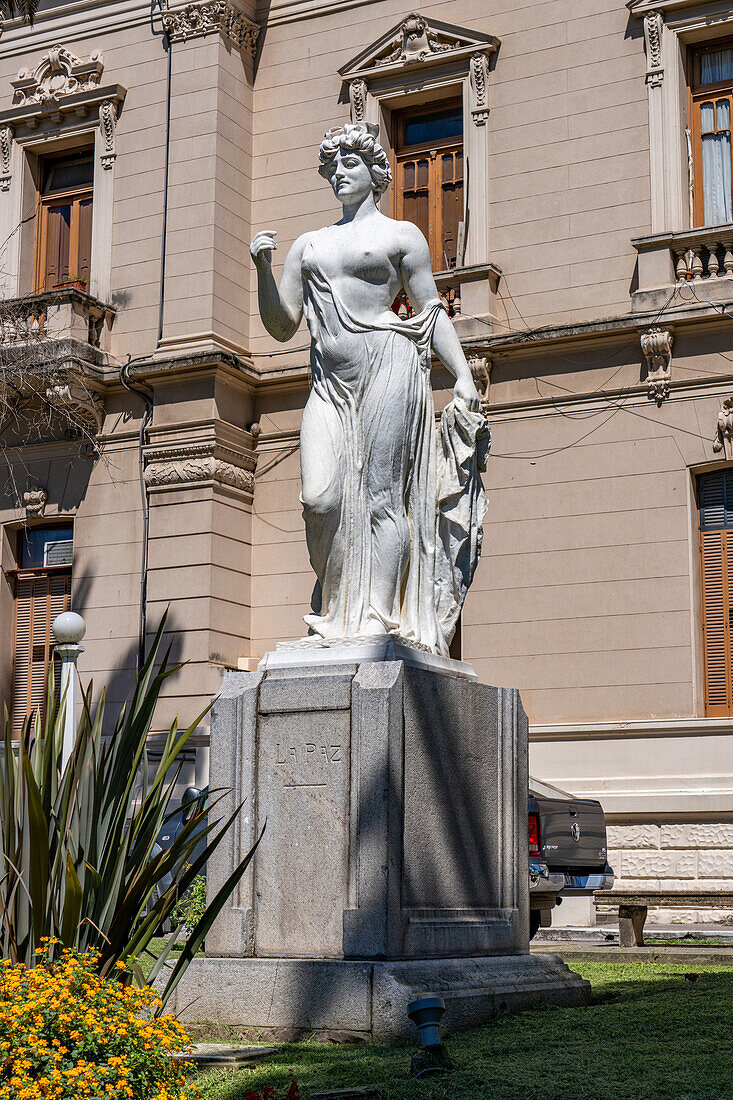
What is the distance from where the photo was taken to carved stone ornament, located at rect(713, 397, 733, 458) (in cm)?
1733

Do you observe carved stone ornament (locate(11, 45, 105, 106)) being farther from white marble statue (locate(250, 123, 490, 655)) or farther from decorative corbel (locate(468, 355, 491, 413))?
white marble statue (locate(250, 123, 490, 655))

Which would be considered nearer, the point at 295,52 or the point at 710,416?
the point at 710,416

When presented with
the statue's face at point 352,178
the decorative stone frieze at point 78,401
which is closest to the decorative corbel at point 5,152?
the decorative stone frieze at point 78,401

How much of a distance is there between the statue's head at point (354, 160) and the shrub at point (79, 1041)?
4.65 m

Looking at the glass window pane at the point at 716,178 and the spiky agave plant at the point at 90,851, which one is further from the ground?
→ the glass window pane at the point at 716,178

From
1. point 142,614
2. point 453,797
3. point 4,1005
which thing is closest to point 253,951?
point 453,797

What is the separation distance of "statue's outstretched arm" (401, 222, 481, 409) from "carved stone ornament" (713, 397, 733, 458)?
391 inches

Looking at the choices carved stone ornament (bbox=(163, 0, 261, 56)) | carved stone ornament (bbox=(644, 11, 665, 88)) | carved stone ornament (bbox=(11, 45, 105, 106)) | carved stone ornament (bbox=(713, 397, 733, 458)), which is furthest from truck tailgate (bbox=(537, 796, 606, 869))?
carved stone ornament (bbox=(11, 45, 105, 106))

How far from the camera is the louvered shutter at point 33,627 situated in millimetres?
21281

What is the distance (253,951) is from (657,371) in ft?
40.5

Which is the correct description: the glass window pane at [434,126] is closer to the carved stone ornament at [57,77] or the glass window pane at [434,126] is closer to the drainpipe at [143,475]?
the carved stone ornament at [57,77]

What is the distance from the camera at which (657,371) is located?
17828mm

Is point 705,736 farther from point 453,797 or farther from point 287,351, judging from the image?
point 453,797

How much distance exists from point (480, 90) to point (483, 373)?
3797mm
